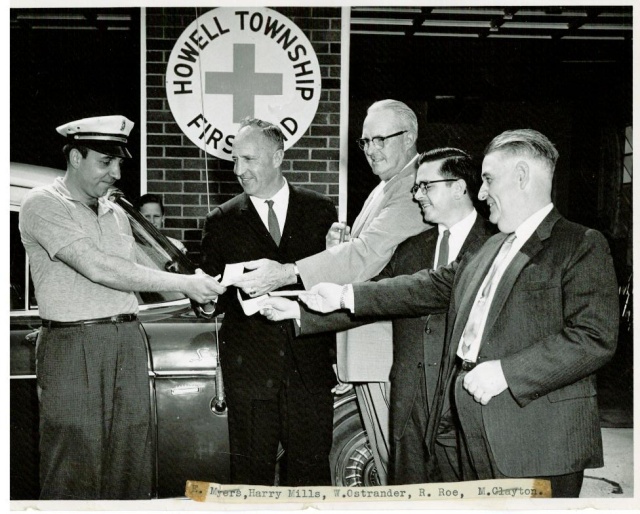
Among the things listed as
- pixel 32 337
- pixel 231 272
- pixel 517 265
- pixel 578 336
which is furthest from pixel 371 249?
pixel 32 337

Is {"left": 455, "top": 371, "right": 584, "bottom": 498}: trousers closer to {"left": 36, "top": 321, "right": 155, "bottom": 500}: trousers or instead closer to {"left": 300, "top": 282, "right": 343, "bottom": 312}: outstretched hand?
{"left": 300, "top": 282, "right": 343, "bottom": 312}: outstretched hand

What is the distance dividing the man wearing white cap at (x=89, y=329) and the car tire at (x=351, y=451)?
79 centimetres

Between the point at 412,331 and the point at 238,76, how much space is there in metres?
1.41

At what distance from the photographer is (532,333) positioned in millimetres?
2131

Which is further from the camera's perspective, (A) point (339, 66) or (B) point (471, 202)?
(A) point (339, 66)

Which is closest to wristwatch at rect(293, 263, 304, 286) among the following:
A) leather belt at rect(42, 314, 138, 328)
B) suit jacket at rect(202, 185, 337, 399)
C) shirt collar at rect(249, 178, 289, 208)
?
suit jacket at rect(202, 185, 337, 399)

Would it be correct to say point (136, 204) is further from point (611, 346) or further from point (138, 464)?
point (611, 346)

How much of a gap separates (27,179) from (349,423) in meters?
1.71

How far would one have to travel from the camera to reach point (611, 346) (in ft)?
6.54

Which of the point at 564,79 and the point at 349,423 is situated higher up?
the point at 564,79

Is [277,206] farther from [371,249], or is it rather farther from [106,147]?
[106,147]

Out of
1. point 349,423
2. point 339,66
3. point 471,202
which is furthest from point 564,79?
point 349,423

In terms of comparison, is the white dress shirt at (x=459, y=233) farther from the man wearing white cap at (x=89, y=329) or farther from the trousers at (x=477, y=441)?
the man wearing white cap at (x=89, y=329)
